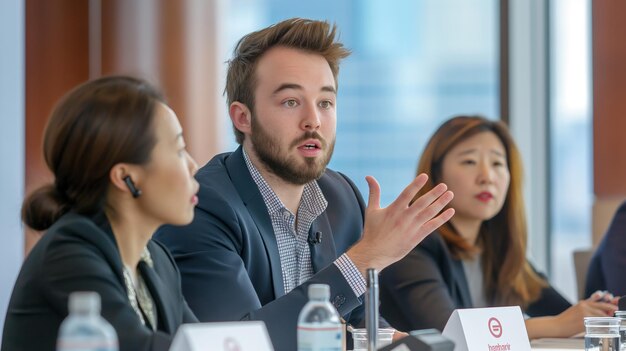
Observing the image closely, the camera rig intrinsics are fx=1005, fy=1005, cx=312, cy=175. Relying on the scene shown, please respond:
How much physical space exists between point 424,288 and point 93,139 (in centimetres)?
168

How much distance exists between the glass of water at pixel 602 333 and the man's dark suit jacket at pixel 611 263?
1427 mm

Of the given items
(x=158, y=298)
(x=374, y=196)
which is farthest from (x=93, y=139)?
(x=374, y=196)

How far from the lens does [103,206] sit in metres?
1.90

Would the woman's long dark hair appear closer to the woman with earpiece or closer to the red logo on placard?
the red logo on placard

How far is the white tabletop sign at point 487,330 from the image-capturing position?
2.00 metres

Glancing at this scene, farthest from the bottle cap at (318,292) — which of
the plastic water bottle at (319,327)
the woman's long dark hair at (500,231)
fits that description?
the woman's long dark hair at (500,231)

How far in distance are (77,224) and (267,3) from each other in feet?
15.2

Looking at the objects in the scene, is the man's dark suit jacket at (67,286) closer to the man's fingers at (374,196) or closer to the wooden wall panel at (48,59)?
the man's fingers at (374,196)

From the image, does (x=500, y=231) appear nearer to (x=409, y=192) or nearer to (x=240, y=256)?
(x=240, y=256)

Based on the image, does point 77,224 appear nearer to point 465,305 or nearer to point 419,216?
point 419,216

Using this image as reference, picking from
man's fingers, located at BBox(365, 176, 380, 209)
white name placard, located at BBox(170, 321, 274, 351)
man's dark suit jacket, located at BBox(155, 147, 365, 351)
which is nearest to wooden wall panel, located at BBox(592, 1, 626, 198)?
man's dark suit jacket, located at BBox(155, 147, 365, 351)

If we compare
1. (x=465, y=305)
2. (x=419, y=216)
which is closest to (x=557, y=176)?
(x=465, y=305)

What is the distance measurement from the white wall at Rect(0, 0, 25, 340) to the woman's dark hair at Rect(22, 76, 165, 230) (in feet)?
6.37

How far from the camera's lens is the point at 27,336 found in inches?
72.1
